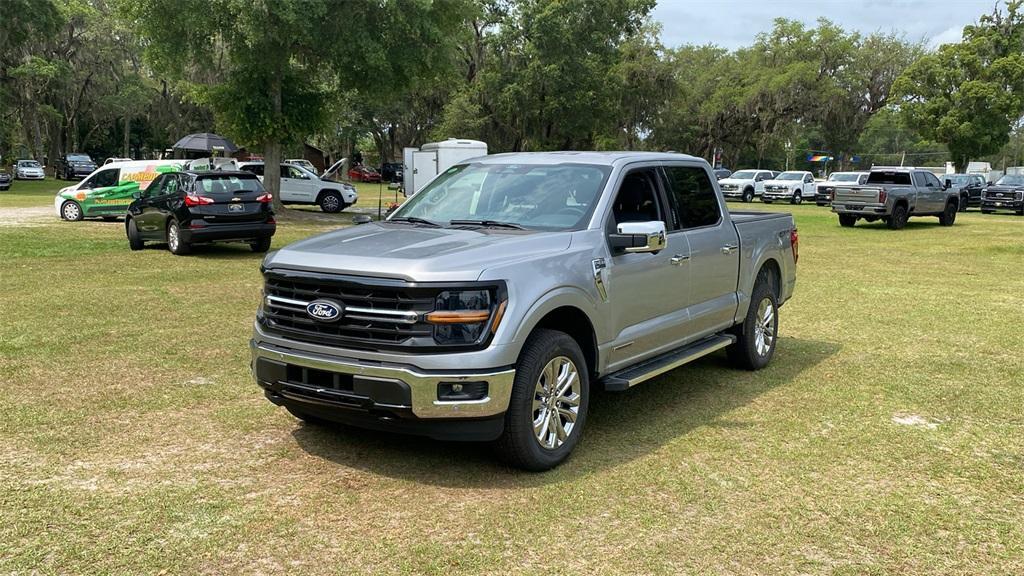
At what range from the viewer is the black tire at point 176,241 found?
1491 centimetres

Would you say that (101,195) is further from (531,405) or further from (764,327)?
(531,405)

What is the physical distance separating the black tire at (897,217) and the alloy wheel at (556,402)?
74.5ft

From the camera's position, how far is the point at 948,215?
88.0ft

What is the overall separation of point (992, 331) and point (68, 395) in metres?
8.93

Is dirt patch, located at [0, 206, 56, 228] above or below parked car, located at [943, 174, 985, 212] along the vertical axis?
below

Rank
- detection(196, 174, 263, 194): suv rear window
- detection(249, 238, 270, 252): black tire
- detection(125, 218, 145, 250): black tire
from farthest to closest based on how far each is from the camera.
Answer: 1. detection(249, 238, 270, 252): black tire
2. detection(125, 218, 145, 250): black tire
3. detection(196, 174, 263, 194): suv rear window

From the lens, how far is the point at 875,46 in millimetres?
59688

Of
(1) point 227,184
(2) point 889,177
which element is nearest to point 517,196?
(1) point 227,184

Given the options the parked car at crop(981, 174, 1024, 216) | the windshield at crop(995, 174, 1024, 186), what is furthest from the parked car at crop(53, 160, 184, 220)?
the windshield at crop(995, 174, 1024, 186)

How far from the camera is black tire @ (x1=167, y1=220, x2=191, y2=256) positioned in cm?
1491

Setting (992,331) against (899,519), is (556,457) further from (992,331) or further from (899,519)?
(992,331)

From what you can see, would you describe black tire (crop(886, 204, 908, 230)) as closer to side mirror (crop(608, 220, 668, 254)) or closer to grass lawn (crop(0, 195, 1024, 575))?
grass lawn (crop(0, 195, 1024, 575))

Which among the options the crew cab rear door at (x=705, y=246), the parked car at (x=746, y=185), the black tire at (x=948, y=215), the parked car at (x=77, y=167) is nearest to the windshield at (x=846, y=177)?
the parked car at (x=746, y=185)

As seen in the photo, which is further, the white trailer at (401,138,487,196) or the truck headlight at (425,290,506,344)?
the white trailer at (401,138,487,196)
